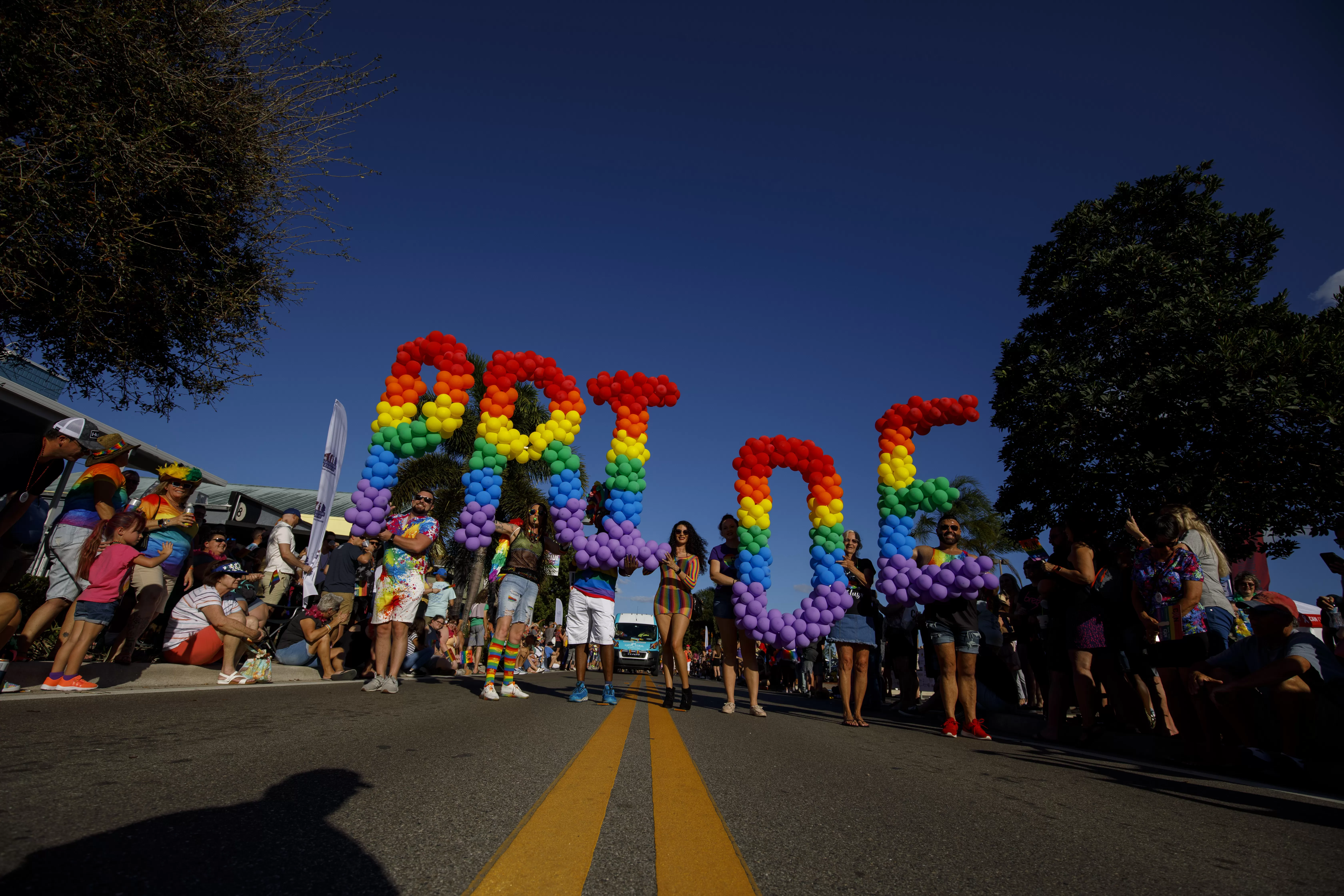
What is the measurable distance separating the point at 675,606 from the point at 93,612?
16.9 ft

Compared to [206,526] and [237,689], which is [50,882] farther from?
[206,526]

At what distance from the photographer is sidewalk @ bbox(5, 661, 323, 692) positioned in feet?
16.5

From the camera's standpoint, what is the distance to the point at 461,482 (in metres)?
21.0

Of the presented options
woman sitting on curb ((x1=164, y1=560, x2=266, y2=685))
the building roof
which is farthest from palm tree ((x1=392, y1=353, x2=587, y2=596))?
woman sitting on curb ((x1=164, y1=560, x2=266, y2=685))

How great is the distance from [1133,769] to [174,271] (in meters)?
11.8

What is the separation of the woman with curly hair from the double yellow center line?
3.82 m

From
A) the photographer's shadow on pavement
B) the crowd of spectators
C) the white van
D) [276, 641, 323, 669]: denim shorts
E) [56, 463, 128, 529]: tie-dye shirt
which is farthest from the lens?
the white van

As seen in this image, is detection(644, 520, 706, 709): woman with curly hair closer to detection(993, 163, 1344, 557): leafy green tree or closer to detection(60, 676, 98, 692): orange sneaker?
detection(60, 676, 98, 692): orange sneaker

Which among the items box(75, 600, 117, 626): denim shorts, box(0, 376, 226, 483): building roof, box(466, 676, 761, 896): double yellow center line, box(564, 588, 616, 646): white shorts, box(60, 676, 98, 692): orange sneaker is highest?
box(0, 376, 226, 483): building roof

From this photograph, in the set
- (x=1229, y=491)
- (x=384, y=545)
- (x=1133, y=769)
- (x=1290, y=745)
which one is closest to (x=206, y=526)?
(x=384, y=545)

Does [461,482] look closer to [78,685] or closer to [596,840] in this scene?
[78,685]

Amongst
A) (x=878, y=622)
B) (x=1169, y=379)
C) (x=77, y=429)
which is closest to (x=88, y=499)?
(x=77, y=429)

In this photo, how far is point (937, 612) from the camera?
6699 mm

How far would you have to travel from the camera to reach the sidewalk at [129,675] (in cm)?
503
